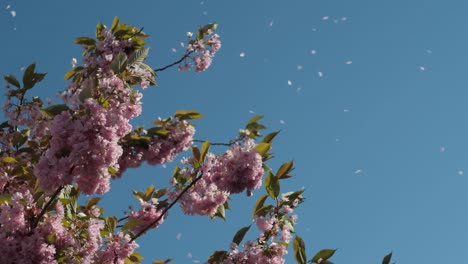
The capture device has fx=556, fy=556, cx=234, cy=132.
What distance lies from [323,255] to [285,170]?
0.80 m

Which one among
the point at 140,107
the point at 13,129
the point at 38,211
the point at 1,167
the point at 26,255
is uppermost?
Answer: the point at 13,129

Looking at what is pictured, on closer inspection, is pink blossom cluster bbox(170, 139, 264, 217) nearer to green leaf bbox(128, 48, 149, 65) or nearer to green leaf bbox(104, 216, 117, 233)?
green leaf bbox(104, 216, 117, 233)

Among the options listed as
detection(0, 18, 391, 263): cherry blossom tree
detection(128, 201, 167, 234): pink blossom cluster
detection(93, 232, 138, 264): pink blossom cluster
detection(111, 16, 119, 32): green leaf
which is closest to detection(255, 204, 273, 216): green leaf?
detection(0, 18, 391, 263): cherry blossom tree

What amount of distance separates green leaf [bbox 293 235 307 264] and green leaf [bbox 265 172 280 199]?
44cm

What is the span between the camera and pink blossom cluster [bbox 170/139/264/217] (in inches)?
180

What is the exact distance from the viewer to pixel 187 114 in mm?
5180

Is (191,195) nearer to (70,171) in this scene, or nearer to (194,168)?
(194,168)

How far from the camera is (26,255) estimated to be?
3965 mm

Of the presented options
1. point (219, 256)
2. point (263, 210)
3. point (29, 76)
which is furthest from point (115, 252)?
point (29, 76)

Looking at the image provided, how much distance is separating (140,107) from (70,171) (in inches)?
30.1

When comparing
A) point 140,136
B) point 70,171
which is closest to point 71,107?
point 70,171

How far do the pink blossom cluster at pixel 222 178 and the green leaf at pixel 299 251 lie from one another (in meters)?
0.57

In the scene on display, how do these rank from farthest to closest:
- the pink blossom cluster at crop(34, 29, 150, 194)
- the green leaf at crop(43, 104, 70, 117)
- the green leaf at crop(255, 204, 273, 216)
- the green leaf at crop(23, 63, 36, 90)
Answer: the green leaf at crop(23, 63, 36, 90) → the green leaf at crop(255, 204, 273, 216) → the green leaf at crop(43, 104, 70, 117) → the pink blossom cluster at crop(34, 29, 150, 194)

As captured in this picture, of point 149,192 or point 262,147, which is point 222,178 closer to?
point 262,147
